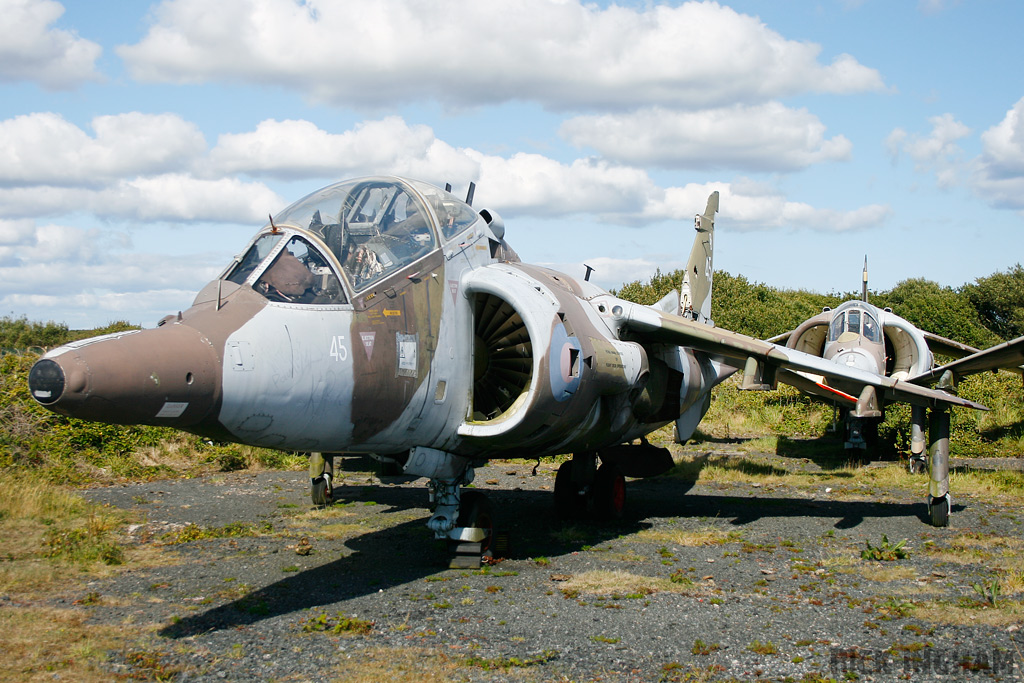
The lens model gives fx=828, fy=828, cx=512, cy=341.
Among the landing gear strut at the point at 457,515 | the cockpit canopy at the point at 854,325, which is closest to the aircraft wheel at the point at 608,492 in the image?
the landing gear strut at the point at 457,515

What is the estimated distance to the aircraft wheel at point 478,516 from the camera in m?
8.58

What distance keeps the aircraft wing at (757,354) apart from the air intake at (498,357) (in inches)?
65.6

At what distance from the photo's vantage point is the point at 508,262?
9328 mm

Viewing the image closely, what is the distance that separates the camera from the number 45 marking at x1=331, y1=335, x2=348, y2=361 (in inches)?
251

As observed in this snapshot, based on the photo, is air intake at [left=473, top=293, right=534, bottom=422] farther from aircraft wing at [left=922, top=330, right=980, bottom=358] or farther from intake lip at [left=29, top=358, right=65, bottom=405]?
aircraft wing at [left=922, top=330, right=980, bottom=358]

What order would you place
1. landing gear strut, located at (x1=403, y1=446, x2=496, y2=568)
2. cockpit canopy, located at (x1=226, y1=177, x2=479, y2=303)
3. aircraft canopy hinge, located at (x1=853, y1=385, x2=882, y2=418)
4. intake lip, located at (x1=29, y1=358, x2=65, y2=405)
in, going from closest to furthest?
intake lip, located at (x1=29, y1=358, x2=65, y2=405) → cockpit canopy, located at (x1=226, y1=177, x2=479, y2=303) → landing gear strut, located at (x1=403, y1=446, x2=496, y2=568) → aircraft canopy hinge, located at (x1=853, y1=385, x2=882, y2=418)

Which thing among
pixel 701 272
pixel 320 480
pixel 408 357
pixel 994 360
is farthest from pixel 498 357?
pixel 994 360

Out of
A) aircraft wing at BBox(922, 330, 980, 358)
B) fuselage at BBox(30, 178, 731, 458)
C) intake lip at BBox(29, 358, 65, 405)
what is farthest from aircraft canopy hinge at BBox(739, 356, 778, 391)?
aircraft wing at BBox(922, 330, 980, 358)

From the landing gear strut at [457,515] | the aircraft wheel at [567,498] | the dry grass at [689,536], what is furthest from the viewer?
the aircraft wheel at [567,498]

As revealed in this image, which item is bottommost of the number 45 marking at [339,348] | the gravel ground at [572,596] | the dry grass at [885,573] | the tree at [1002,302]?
the gravel ground at [572,596]

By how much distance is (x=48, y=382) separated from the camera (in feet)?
15.1

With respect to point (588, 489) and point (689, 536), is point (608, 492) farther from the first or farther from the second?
point (689, 536)

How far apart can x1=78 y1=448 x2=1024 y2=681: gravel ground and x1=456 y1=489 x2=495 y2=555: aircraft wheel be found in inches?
13.7

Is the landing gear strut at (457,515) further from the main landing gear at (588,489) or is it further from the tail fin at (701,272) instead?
the tail fin at (701,272)
